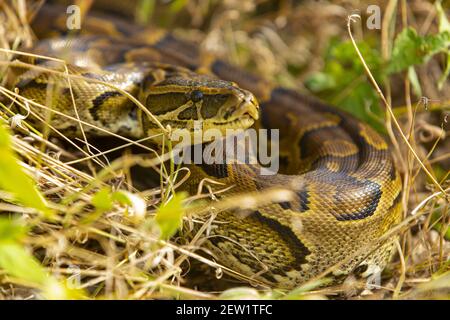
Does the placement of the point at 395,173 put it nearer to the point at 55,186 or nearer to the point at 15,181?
the point at 55,186

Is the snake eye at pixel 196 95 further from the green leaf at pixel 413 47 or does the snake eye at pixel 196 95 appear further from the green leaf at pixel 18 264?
the green leaf at pixel 413 47

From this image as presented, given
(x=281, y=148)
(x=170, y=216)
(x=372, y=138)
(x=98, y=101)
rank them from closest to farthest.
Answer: (x=170, y=216) < (x=98, y=101) < (x=372, y=138) < (x=281, y=148)

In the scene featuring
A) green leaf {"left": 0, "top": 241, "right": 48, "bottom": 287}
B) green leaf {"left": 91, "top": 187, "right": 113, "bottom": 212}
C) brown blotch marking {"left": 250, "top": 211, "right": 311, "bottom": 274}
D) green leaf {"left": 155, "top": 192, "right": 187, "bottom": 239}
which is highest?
green leaf {"left": 91, "top": 187, "right": 113, "bottom": 212}

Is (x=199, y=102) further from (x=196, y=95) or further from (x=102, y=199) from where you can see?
(x=102, y=199)

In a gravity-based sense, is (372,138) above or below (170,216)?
above

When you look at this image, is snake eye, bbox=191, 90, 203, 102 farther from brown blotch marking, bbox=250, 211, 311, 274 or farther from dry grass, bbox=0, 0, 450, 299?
brown blotch marking, bbox=250, 211, 311, 274

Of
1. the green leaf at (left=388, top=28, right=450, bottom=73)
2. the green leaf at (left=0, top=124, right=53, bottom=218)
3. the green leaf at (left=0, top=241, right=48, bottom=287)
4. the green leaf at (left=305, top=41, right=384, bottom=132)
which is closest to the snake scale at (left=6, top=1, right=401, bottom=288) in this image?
the green leaf at (left=305, top=41, right=384, bottom=132)

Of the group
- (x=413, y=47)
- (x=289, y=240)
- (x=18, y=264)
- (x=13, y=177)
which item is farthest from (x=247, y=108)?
(x=413, y=47)
